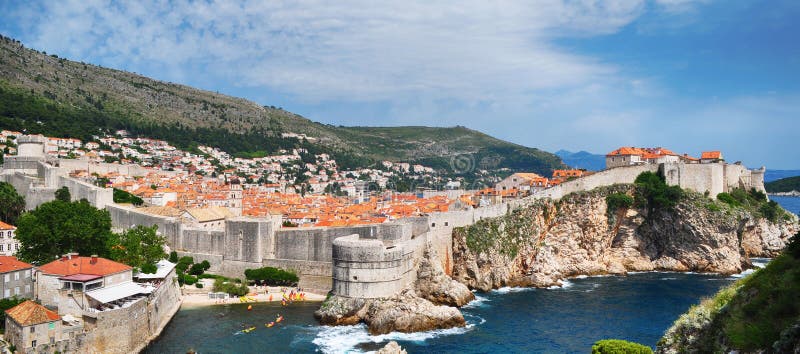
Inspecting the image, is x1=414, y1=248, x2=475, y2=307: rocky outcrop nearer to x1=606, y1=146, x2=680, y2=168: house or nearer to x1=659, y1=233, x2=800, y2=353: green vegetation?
x1=659, y1=233, x2=800, y2=353: green vegetation

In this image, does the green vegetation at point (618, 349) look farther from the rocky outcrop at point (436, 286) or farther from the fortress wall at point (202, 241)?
the fortress wall at point (202, 241)

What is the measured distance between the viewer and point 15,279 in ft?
68.7

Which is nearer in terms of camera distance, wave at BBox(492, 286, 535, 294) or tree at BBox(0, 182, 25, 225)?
wave at BBox(492, 286, 535, 294)

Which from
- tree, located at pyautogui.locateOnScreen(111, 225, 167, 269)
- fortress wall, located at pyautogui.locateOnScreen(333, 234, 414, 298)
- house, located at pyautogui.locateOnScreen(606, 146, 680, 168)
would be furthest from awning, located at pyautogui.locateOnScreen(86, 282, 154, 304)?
house, located at pyautogui.locateOnScreen(606, 146, 680, 168)

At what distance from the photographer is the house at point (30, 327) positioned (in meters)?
17.6

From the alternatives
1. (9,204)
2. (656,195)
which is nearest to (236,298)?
(9,204)

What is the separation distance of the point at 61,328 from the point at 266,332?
26.2ft

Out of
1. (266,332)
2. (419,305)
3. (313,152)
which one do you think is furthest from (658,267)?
(313,152)

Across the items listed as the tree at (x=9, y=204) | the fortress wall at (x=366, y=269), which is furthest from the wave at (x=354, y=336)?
the tree at (x=9, y=204)

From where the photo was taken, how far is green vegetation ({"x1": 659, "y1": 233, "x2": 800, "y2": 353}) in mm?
7414

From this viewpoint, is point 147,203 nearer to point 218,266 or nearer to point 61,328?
point 218,266

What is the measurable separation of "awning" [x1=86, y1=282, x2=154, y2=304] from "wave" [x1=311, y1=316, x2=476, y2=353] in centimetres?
684

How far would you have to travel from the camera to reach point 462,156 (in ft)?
403

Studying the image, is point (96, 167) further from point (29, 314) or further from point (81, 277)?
point (29, 314)
